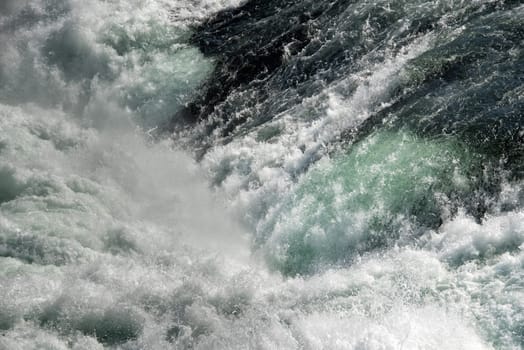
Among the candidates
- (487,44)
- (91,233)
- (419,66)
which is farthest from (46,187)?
(487,44)

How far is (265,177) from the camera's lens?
8.66 m

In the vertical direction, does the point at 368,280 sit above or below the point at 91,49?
below

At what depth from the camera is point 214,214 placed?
869 cm

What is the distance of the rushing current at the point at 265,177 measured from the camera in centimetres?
608

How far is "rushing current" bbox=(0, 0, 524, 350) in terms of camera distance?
6.08 meters

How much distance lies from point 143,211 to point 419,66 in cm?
500

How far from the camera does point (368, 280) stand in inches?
246

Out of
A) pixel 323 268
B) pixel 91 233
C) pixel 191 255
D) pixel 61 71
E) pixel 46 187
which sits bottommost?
pixel 323 268

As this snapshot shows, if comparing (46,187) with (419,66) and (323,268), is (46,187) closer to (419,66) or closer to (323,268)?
(323,268)

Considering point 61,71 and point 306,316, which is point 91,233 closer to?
point 306,316

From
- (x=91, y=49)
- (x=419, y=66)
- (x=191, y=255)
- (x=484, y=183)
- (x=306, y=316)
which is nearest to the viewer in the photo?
(x=306, y=316)

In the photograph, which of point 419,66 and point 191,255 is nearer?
point 191,255

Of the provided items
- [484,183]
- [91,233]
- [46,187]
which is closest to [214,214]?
[91,233]

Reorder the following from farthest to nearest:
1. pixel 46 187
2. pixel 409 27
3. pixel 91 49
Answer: pixel 91 49 → pixel 409 27 → pixel 46 187
